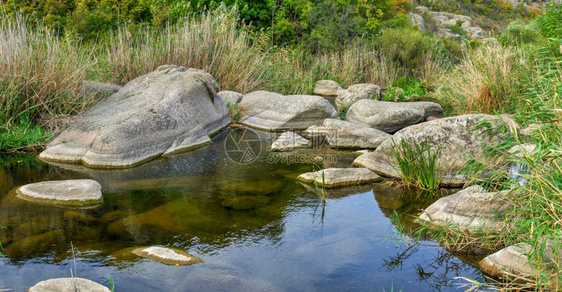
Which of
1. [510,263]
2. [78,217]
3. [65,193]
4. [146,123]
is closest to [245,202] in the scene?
[78,217]

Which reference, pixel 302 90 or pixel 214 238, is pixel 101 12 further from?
pixel 214 238

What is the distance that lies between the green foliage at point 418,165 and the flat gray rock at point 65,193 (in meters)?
3.40

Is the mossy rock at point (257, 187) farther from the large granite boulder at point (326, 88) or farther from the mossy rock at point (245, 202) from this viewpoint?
the large granite boulder at point (326, 88)

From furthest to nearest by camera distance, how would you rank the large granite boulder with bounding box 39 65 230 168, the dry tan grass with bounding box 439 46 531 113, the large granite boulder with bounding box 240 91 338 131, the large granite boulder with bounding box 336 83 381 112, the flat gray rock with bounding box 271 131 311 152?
the large granite boulder with bounding box 336 83 381 112, the large granite boulder with bounding box 240 91 338 131, the dry tan grass with bounding box 439 46 531 113, the flat gray rock with bounding box 271 131 311 152, the large granite boulder with bounding box 39 65 230 168

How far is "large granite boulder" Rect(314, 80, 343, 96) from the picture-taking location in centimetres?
1379

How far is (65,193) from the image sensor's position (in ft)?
A: 17.5

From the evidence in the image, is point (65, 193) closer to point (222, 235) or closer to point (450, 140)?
point (222, 235)

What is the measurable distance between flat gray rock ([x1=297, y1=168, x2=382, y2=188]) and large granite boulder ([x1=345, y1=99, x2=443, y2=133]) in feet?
9.82

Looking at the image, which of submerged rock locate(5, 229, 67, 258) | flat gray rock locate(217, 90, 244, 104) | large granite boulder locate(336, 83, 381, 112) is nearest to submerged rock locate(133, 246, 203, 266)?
submerged rock locate(5, 229, 67, 258)

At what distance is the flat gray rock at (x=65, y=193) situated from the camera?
529 centimetres

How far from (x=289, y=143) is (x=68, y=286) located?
4.98m

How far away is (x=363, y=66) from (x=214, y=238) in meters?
11.3

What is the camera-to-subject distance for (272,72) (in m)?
11.9

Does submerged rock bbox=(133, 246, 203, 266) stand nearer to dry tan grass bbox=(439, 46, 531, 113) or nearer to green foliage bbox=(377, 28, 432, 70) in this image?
dry tan grass bbox=(439, 46, 531, 113)
